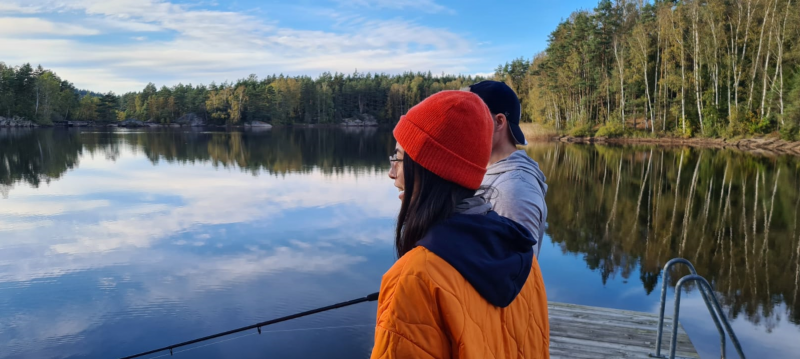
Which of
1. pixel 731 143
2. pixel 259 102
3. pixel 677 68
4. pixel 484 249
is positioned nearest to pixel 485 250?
pixel 484 249

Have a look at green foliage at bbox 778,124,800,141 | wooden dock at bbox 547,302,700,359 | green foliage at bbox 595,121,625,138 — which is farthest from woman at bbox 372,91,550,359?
green foliage at bbox 595,121,625,138

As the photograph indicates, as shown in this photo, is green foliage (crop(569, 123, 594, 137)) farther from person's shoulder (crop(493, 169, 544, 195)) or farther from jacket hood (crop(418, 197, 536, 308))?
jacket hood (crop(418, 197, 536, 308))

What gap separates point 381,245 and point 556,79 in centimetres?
3362

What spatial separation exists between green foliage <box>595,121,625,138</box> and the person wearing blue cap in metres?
35.1

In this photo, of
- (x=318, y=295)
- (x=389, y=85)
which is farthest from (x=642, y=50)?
(x=389, y=85)

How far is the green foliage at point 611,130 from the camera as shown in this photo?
34438 mm

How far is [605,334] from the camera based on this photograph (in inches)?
169

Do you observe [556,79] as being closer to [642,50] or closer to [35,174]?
[642,50]

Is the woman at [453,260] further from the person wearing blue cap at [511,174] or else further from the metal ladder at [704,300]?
the metal ladder at [704,300]

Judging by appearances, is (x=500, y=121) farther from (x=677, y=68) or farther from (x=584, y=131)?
(x=584, y=131)

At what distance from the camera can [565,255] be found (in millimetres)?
8625

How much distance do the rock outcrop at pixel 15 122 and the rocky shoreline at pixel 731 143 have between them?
58.7m

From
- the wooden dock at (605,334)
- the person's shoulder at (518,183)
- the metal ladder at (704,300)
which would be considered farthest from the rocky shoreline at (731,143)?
the person's shoulder at (518,183)

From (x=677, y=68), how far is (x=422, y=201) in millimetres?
35647
